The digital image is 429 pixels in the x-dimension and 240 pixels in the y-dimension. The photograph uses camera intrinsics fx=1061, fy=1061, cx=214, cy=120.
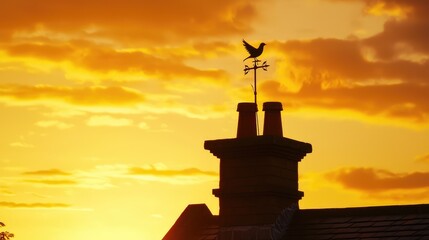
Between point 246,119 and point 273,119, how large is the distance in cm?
77

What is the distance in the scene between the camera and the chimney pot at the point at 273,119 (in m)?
30.1

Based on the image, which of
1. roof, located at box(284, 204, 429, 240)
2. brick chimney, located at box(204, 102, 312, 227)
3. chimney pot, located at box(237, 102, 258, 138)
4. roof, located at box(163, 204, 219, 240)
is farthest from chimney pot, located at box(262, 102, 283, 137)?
roof, located at box(163, 204, 219, 240)

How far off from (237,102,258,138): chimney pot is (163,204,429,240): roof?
2667 mm

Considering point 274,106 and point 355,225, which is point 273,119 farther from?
point 355,225

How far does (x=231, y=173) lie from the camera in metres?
29.7

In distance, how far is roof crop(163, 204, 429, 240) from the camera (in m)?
27.7

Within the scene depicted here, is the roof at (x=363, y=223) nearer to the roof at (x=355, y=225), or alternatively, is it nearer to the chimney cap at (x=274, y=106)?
the roof at (x=355, y=225)

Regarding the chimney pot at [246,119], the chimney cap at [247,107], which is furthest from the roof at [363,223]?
the chimney cap at [247,107]

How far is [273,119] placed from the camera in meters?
30.2

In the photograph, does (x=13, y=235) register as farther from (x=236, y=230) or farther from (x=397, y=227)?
(x=397, y=227)

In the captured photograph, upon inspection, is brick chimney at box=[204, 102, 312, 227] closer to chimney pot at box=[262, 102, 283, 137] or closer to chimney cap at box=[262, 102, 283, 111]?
chimney pot at box=[262, 102, 283, 137]

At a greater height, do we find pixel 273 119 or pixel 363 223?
pixel 273 119

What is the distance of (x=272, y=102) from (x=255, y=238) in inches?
160

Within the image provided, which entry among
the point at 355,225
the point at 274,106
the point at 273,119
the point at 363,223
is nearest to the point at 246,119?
the point at 273,119
